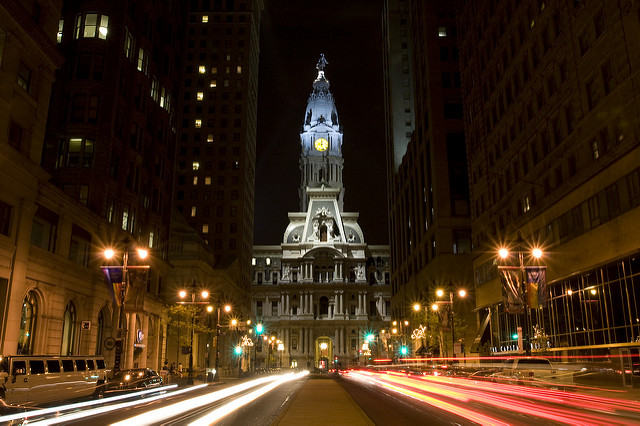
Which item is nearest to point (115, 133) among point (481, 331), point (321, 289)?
point (481, 331)

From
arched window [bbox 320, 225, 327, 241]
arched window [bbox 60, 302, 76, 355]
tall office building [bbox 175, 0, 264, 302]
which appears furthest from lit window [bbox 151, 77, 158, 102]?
arched window [bbox 320, 225, 327, 241]

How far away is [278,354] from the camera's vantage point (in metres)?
132

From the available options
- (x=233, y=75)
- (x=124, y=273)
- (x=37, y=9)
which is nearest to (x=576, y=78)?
(x=124, y=273)

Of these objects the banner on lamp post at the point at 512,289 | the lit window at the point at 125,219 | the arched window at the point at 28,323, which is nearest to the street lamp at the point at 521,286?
the banner on lamp post at the point at 512,289

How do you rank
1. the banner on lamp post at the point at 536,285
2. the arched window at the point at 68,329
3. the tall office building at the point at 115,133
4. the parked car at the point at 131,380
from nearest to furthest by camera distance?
the parked car at the point at 131,380 < the banner on lamp post at the point at 536,285 < the arched window at the point at 68,329 < the tall office building at the point at 115,133

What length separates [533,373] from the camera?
27.3 metres

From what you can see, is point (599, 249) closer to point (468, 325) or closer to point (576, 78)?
point (576, 78)

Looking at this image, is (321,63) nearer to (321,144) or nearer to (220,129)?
(321,144)

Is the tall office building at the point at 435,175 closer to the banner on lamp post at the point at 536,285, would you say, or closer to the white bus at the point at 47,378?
the banner on lamp post at the point at 536,285

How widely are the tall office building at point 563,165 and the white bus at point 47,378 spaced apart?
21392mm

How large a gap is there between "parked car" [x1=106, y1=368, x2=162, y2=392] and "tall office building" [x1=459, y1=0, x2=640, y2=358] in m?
19.5

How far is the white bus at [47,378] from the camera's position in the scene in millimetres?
20797

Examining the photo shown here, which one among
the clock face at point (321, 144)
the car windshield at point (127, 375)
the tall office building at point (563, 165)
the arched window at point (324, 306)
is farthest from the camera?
the clock face at point (321, 144)

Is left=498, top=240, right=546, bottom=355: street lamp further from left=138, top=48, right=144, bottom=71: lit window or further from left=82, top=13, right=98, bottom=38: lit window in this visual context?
left=138, top=48, right=144, bottom=71: lit window
